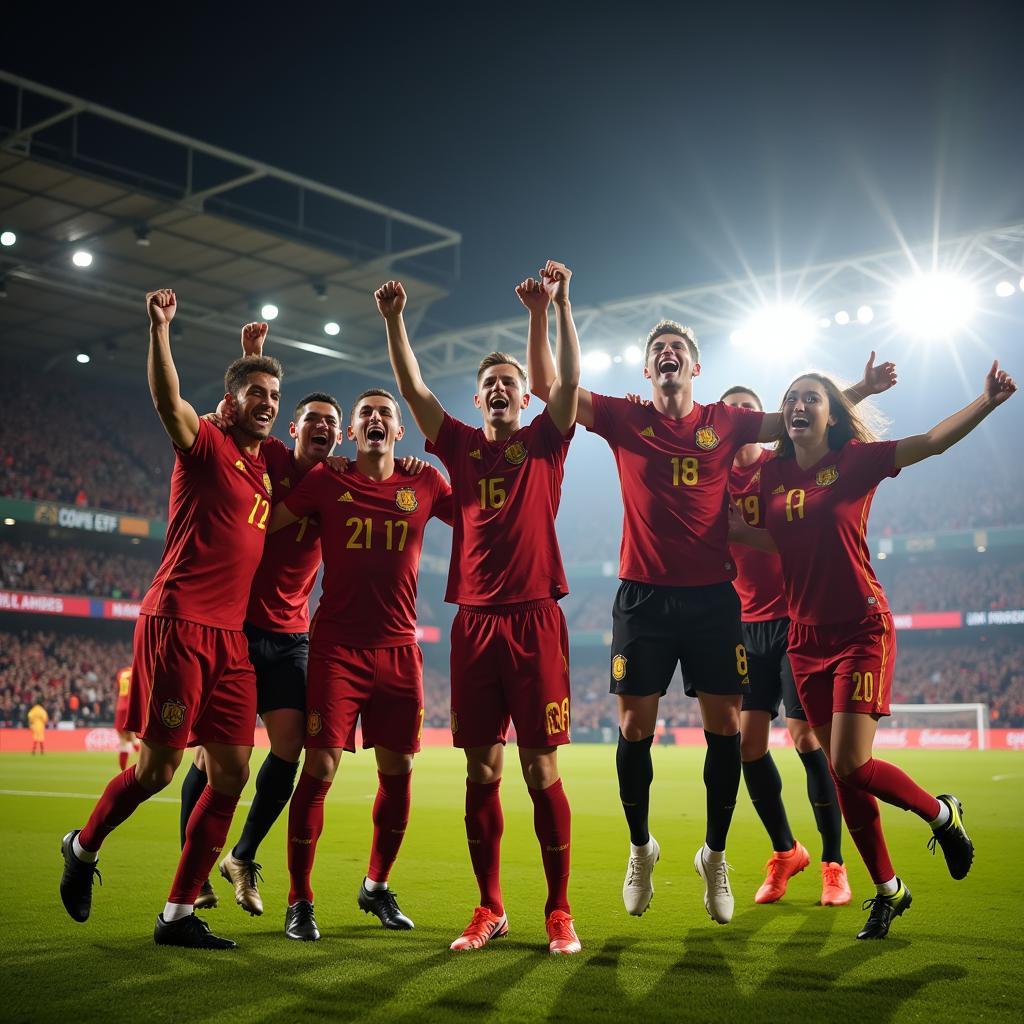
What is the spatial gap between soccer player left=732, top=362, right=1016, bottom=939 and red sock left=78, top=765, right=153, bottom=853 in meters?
3.17

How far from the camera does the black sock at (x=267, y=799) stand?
5.54 meters

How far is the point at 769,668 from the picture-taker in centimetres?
657

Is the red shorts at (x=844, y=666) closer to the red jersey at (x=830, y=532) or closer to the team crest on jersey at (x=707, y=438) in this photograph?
the red jersey at (x=830, y=532)

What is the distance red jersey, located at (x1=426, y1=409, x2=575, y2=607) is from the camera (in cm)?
512

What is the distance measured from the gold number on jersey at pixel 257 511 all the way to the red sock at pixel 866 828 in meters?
2.99

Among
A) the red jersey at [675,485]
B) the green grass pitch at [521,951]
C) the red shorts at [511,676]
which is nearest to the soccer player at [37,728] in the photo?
the green grass pitch at [521,951]

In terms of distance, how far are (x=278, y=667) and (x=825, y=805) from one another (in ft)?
10.4

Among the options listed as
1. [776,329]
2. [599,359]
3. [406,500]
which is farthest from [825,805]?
[599,359]

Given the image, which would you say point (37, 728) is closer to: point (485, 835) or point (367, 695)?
point (367, 695)

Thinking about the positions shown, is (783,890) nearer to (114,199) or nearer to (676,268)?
(114,199)

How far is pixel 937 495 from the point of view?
136 ft

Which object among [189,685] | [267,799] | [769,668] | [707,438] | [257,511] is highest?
[707,438]

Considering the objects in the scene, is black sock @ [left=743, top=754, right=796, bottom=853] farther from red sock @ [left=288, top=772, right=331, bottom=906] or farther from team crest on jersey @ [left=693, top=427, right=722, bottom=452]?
red sock @ [left=288, top=772, right=331, bottom=906]

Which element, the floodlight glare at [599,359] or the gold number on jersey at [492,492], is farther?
the floodlight glare at [599,359]
